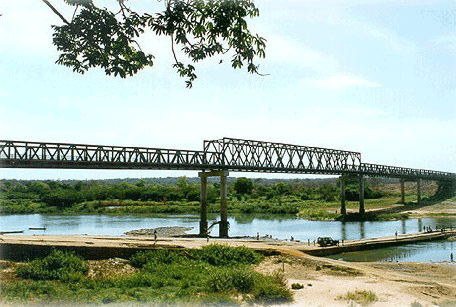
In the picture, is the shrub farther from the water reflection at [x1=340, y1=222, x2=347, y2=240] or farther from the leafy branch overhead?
the water reflection at [x1=340, y1=222, x2=347, y2=240]

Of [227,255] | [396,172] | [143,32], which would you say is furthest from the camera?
[396,172]

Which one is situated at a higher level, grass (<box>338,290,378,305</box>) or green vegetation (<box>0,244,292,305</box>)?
green vegetation (<box>0,244,292,305</box>)

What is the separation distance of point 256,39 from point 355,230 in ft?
154

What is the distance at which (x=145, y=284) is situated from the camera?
1728 cm

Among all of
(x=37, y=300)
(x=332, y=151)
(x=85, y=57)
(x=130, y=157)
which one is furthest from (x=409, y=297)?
(x=332, y=151)

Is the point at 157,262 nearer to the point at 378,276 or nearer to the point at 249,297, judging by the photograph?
the point at 249,297

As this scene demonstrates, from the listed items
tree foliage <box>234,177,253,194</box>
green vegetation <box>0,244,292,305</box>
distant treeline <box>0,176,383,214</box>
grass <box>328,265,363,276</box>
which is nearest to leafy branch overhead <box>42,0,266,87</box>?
green vegetation <box>0,244,292,305</box>

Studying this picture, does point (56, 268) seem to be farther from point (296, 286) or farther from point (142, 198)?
point (142, 198)

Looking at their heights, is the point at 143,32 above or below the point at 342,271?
above

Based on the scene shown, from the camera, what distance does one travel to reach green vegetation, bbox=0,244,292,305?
15102mm

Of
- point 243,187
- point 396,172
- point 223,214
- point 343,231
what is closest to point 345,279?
point 223,214

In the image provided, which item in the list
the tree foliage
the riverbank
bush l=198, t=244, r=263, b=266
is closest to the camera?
the riverbank

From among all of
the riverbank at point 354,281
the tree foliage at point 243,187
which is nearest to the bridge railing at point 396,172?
the tree foliage at point 243,187

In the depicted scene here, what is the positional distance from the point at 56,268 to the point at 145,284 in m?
4.20
